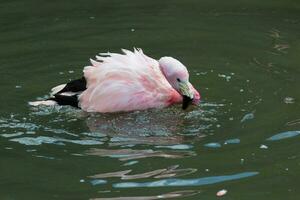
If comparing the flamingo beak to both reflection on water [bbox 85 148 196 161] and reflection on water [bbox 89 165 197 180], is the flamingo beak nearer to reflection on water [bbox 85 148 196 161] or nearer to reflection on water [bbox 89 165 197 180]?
reflection on water [bbox 85 148 196 161]

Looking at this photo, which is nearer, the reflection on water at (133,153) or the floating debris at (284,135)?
the reflection on water at (133,153)

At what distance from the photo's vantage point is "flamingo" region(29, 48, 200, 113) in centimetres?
675

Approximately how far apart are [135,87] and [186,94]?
50 centimetres

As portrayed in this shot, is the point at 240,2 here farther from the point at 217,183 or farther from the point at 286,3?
the point at 217,183

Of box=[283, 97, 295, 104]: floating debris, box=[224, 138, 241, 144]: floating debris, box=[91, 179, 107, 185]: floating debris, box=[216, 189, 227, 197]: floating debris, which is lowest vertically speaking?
box=[216, 189, 227, 197]: floating debris

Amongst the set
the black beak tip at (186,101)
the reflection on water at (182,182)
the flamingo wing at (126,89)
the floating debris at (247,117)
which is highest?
the flamingo wing at (126,89)

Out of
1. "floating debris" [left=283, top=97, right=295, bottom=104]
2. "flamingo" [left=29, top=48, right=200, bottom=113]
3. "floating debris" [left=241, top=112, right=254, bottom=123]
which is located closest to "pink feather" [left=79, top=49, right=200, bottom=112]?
"flamingo" [left=29, top=48, right=200, bottom=113]

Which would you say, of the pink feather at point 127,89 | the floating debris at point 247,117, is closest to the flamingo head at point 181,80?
the pink feather at point 127,89

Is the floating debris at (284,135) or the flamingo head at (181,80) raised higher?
the flamingo head at (181,80)

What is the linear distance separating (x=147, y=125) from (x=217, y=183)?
4.61 feet

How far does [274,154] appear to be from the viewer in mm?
5773

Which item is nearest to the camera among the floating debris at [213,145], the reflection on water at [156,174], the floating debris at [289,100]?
the reflection on water at [156,174]

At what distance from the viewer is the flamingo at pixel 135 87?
22.1 ft

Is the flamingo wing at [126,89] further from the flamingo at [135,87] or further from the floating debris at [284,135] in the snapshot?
the floating debris at [284,135]
